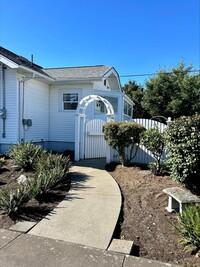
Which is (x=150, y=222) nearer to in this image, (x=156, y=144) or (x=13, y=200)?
(x=13, y=200)

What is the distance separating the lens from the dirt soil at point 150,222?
10.9 feet

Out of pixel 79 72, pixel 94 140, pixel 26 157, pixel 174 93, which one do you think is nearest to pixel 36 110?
pixel 94 140

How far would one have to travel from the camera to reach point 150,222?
4.37 metres

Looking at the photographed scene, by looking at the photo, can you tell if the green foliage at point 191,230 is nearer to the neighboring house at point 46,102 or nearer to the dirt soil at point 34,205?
Answer: the dirt soil at point 34,205

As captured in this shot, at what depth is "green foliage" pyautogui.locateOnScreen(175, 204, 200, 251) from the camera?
3307 mm

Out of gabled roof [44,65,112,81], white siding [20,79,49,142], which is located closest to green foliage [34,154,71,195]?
white siding [20,79,49,142]

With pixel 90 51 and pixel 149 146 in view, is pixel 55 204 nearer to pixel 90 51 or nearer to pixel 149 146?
pixel 149 146

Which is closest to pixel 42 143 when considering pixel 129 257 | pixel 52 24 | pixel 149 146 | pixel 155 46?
pixel 52 24

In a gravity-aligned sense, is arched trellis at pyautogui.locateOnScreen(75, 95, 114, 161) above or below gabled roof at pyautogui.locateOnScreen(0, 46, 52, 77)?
below

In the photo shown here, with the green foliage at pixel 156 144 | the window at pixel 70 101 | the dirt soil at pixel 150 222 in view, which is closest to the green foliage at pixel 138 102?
→ the window at pixel 70 101

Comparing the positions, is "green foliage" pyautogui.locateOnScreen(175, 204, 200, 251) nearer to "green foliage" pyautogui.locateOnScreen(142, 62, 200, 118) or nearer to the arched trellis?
the arched trellis

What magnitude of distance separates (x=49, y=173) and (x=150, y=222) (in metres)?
2.86

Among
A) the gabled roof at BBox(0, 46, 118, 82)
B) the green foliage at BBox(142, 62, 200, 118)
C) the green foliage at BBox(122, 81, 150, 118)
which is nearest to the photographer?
the gabled roof at BBox(0, 46, 118, 82)

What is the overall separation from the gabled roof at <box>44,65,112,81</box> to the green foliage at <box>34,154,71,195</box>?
21.0 feet
